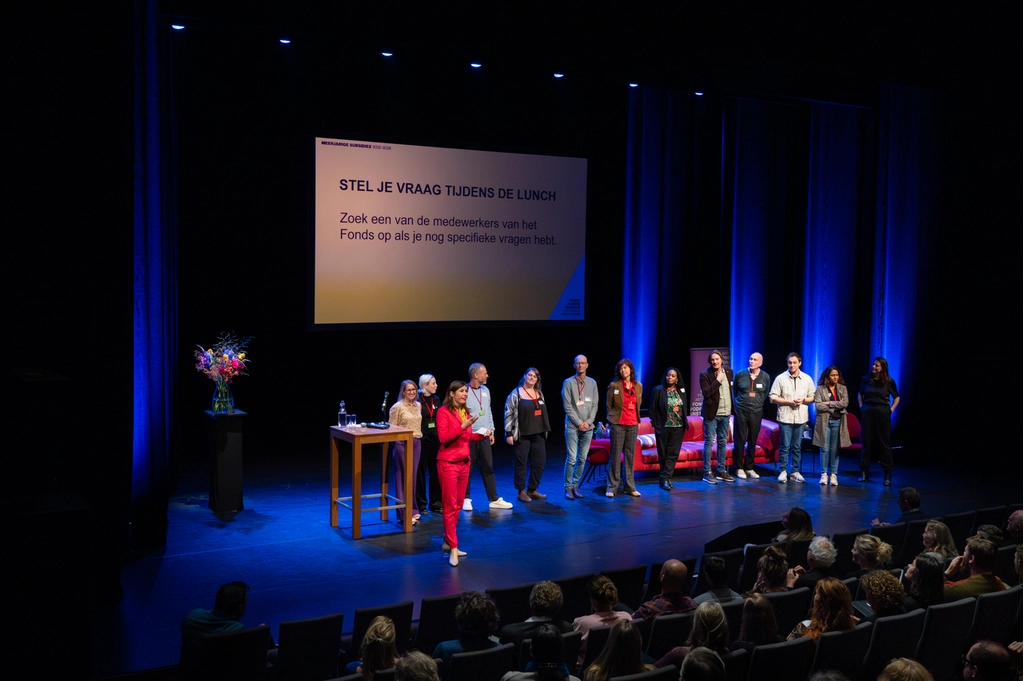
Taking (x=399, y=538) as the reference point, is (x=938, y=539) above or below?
above

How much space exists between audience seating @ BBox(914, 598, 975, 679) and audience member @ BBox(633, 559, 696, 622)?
111 cm

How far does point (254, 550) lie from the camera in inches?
280

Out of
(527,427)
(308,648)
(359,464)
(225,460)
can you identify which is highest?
(527,427)

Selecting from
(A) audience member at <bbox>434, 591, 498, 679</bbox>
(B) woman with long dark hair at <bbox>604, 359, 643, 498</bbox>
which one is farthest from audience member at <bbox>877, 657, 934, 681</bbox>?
(B) woman with long dark hair at <bbox>604, 359, 643, 498</bbox>

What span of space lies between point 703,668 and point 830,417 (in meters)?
7.37

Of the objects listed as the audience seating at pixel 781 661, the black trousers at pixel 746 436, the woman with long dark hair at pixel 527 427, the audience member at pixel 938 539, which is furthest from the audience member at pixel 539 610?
the black trousers at pixel 746 436

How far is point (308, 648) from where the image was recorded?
425cm

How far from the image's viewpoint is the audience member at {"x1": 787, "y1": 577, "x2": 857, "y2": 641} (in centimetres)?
409

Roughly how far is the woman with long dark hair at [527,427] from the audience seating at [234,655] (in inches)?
187

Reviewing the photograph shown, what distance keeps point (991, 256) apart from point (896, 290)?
1240mm

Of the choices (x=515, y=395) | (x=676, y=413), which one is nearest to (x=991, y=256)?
(x=676, y=413)

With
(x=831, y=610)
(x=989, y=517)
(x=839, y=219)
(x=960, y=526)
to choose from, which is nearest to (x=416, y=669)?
(x=831, y=610)

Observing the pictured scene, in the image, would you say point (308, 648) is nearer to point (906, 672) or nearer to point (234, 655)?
point (234, 655)

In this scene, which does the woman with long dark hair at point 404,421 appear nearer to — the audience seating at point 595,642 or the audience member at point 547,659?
the audience seating at point 595,642
